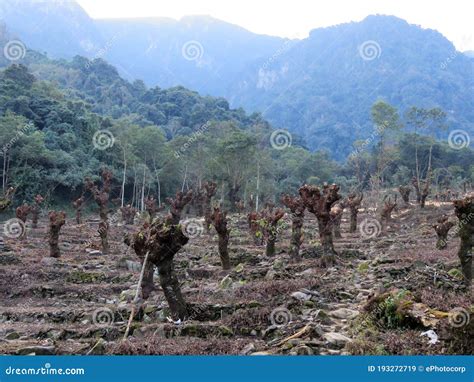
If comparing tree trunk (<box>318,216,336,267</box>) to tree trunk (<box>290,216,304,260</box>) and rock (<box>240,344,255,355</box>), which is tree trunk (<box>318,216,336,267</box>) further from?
rock (<box>240,344,255,355</box>)

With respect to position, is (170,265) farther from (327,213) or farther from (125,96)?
(125,96)

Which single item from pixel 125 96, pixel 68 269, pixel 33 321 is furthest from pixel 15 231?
pixel 125 96

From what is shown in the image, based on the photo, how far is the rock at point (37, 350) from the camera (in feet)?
21.5

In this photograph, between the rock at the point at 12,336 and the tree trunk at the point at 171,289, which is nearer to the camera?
the rock at the point at 12,336

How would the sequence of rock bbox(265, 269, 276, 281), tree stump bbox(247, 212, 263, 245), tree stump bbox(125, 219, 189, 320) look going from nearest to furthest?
tree stump bbox(125, 219, 189, 320), rock bbox(265, 269, 276, 281), tree stump bbox(247, 212, 263, 245)

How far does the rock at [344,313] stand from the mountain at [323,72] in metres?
113

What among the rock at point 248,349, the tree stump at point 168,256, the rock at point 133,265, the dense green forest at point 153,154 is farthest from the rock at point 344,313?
the dense green forest at point 153,154

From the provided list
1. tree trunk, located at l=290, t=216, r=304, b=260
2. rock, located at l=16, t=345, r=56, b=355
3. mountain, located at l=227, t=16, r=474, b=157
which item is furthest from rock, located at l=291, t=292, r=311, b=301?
mountain, located at l=227, t=16, r=474, b=157

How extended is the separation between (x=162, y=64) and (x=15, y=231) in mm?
183128

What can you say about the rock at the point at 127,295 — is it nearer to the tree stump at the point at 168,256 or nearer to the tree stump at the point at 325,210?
the tree stump at the point at 168,256

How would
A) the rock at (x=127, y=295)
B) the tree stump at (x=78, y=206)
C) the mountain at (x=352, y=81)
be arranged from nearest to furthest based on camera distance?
1. the rock at (x=127, y=295)
2. the tree stump at (x=78, y=206)
3. the mountain at (x=352, y=81)

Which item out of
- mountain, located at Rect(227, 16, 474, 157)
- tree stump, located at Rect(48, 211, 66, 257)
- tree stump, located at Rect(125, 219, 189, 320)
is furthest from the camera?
mountain, located at Rect(227, 16, 474, 157)

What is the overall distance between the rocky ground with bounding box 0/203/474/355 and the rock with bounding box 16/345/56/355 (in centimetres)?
2

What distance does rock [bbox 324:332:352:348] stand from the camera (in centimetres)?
659
